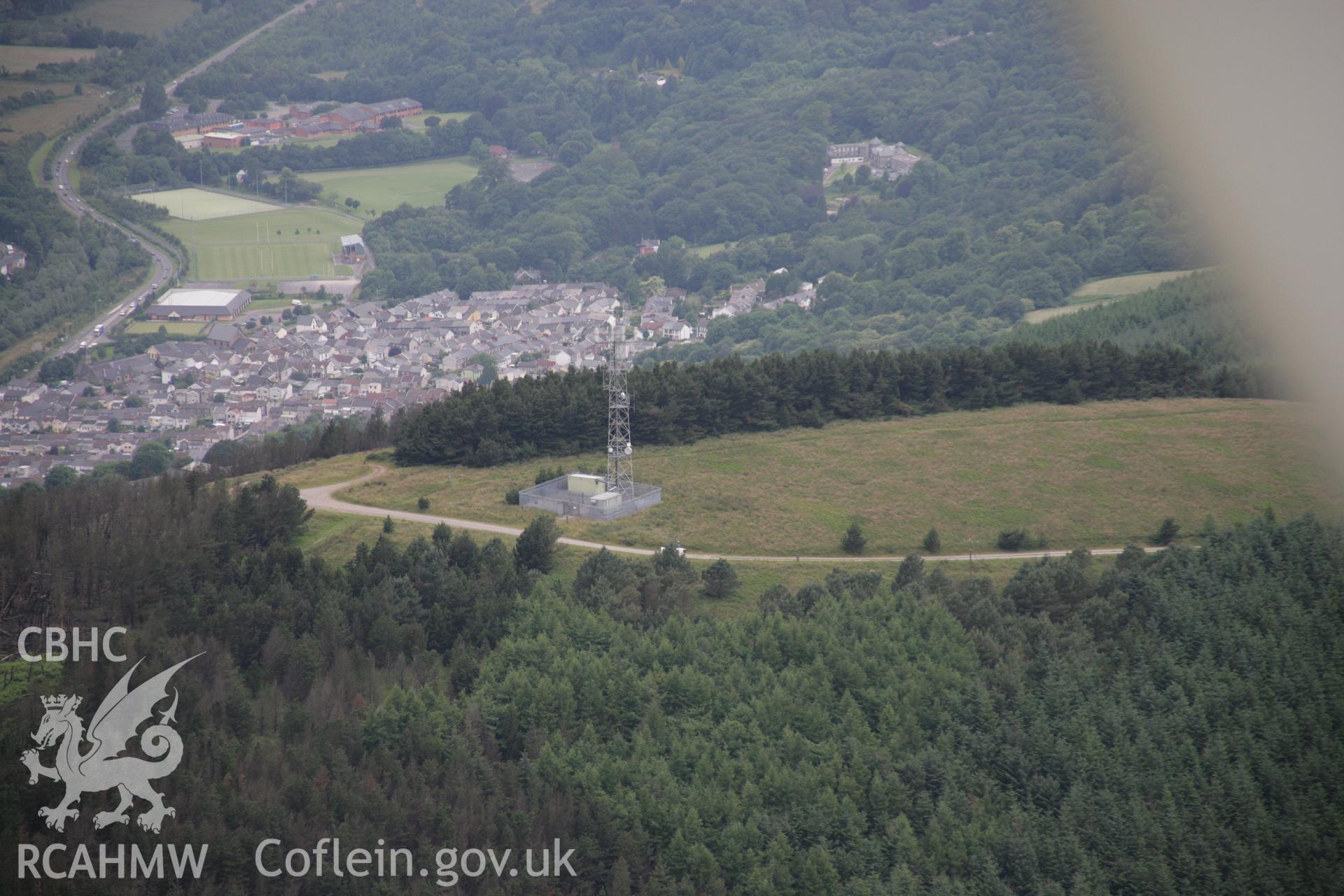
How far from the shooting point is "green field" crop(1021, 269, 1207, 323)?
359 ft

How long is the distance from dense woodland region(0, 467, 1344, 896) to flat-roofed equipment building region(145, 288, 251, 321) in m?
72.6

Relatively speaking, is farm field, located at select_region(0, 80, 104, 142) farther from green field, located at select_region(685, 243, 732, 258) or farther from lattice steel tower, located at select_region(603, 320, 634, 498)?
lattice steel tower, located at select_region(603, 320, 634, 498)

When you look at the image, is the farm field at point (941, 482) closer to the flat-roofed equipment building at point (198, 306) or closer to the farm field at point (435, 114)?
the flat-roofed equipment building at point (198, 306)

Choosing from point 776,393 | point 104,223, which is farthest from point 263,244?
point 776,393

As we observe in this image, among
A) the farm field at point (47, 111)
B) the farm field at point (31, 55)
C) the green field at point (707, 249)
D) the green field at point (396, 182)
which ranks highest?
the farm field at point (31, 55)

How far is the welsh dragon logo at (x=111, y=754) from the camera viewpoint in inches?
1336

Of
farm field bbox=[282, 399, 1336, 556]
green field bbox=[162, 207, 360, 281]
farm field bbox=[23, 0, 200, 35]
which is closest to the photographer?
farm field bbox=[282, 399, 1336, 556]

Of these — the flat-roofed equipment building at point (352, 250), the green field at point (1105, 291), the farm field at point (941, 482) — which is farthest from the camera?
the flat-roofed equipment building at point (352, 250)

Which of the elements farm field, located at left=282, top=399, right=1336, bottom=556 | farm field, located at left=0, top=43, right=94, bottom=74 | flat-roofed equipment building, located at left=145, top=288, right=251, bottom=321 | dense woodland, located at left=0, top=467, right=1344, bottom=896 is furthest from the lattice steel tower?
farm field, located at left=0, top=43, right=94, bottom=74

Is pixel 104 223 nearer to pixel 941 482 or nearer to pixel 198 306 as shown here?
pixel 198 306

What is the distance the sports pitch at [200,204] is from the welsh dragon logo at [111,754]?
113956mm

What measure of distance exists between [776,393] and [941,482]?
9228mm

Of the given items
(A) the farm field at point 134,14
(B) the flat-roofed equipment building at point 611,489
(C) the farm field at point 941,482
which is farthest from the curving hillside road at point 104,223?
(B) the flat-roofed equipment building at point 611,489

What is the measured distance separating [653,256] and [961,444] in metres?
89.0
